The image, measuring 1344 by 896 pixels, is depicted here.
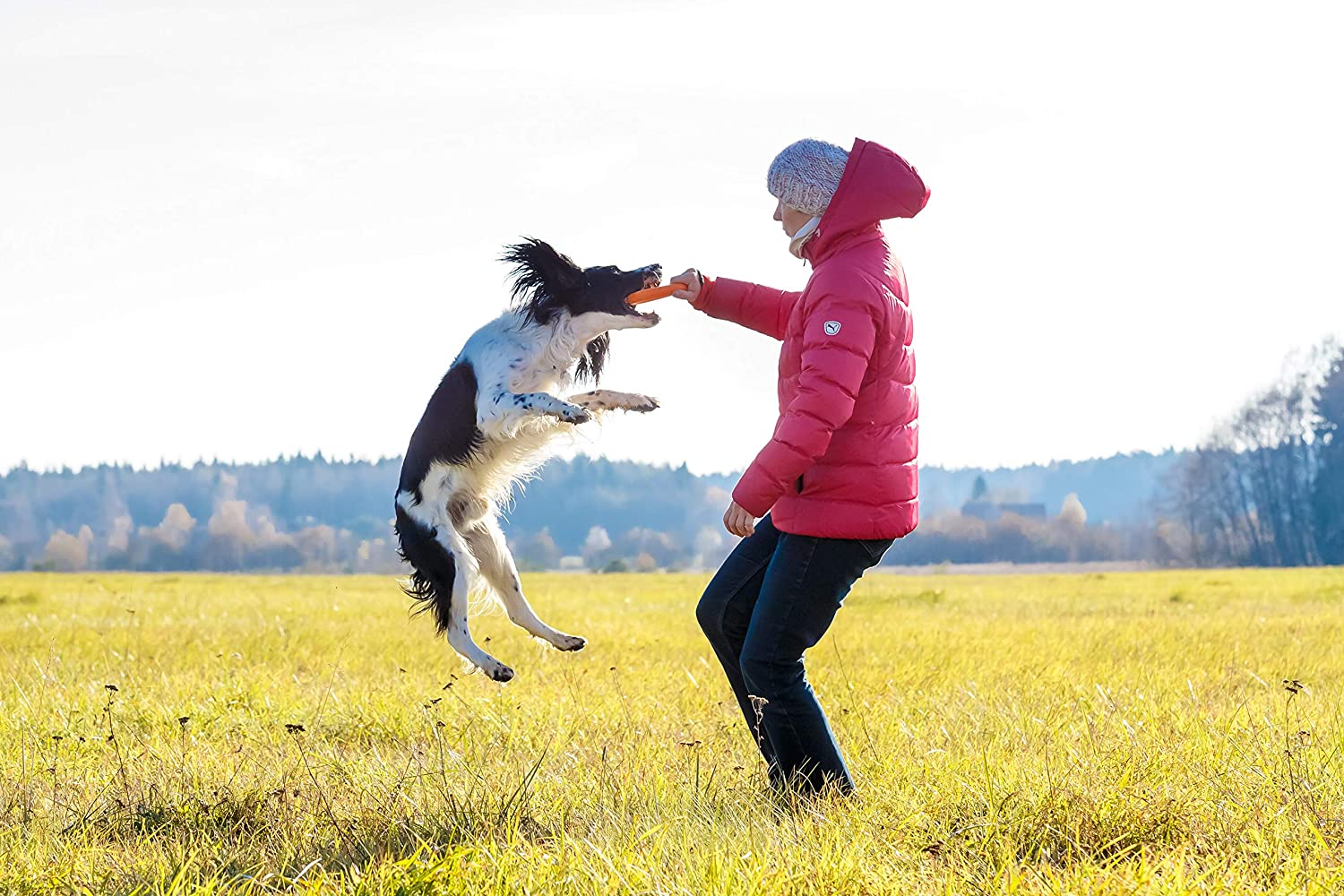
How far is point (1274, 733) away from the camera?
5.36 meters

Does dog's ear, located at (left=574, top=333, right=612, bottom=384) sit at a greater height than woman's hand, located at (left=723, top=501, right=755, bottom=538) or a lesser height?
greater

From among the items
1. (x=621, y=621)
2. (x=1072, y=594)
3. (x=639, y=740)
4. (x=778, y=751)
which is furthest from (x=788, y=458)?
(x=1072, y=594)

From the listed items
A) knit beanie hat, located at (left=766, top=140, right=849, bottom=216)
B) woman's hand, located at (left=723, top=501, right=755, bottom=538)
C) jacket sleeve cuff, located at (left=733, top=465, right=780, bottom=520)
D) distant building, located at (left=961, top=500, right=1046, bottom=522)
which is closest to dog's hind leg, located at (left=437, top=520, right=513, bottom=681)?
woman's hand, located at (left=723, top=501, right=755, bottom=538)

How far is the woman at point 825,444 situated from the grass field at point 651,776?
45cm

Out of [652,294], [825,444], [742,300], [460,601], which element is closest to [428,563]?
[460,601]

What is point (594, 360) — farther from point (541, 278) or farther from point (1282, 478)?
point (1282, 478)

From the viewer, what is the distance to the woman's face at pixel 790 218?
14.4ft

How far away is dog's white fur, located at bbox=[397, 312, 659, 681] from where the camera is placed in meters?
5.25

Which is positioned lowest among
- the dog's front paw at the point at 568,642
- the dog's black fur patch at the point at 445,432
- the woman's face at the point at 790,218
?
the dog's front paw at the point at 568,642

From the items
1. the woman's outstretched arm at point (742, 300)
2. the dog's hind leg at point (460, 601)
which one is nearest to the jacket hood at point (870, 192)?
the woman's outstretched arm at point (742, 300)

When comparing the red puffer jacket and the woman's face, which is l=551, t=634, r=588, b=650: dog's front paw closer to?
the red puffer jacket

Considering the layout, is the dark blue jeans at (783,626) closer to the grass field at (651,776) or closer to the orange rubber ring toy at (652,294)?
the grass field at (651,776)

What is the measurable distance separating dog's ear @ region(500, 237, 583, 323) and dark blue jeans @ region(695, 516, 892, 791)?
58.4 inches

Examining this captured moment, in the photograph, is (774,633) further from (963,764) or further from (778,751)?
(963,764)
